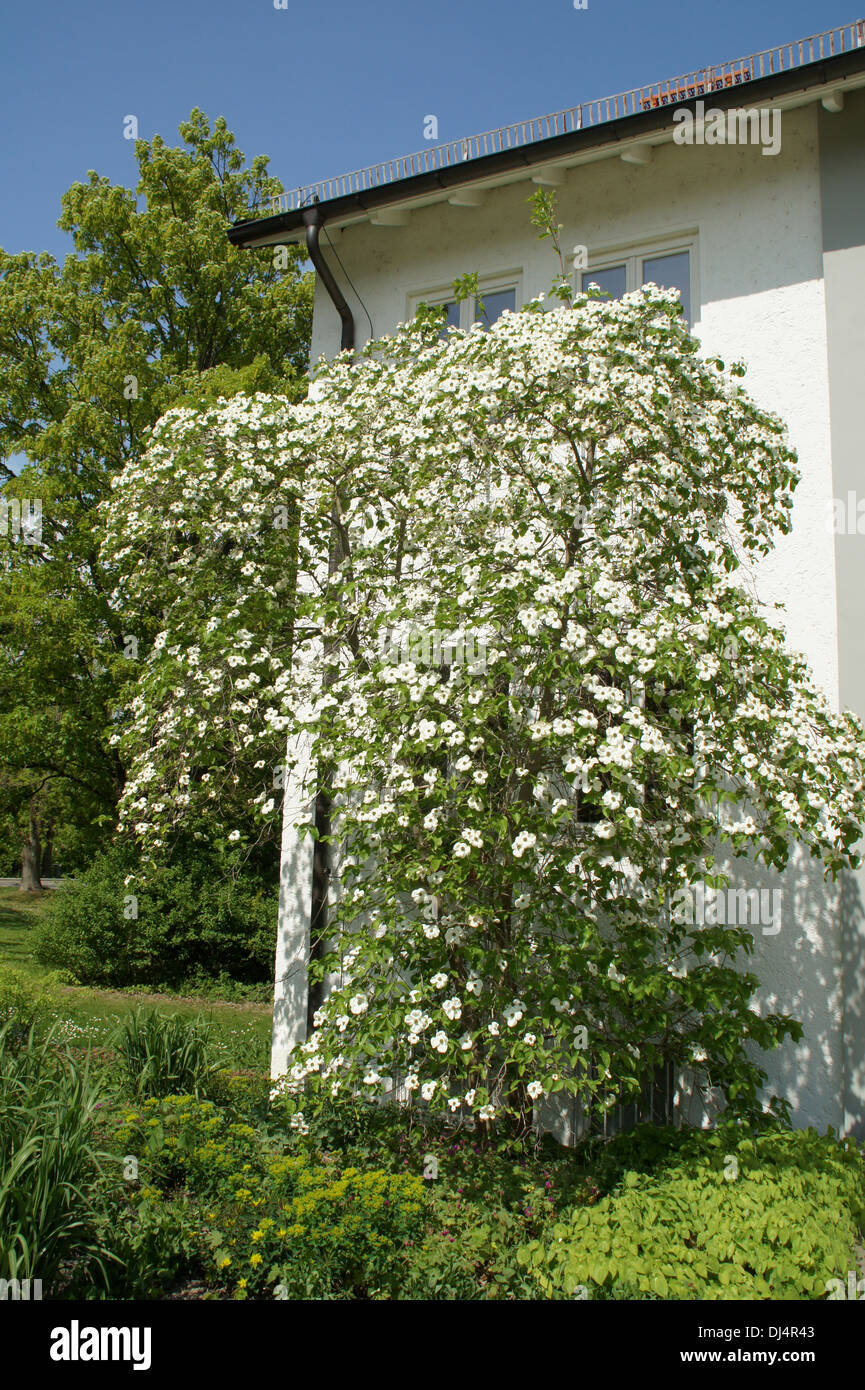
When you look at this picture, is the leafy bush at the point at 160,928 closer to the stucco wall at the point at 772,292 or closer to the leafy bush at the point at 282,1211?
the stucco wall at the point at 772,292

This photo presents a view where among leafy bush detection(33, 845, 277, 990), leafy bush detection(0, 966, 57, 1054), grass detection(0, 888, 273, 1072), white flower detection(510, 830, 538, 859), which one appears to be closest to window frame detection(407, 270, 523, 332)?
white flower detection(510, 830, 538, 859)

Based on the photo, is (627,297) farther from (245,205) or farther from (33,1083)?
(245,205)

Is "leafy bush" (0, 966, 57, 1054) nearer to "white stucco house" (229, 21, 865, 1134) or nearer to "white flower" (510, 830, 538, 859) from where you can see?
"white stucco house" (229, 21, 865, 1134)

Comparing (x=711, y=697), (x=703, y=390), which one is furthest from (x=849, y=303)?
(x=711, y=697)

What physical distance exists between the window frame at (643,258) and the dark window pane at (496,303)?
70cm

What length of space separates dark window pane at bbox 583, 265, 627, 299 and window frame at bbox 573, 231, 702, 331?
2 cm

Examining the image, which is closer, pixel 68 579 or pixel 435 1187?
pixel 435 1187

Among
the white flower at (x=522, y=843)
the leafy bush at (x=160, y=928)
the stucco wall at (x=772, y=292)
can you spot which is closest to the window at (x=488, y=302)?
the stucco wall at (x=772, y=292)

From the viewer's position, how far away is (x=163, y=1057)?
703 centimetres

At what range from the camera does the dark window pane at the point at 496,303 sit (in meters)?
9.22

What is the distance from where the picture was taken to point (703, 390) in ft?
20.0

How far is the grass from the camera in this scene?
30.2ft

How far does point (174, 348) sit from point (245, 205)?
415cm
